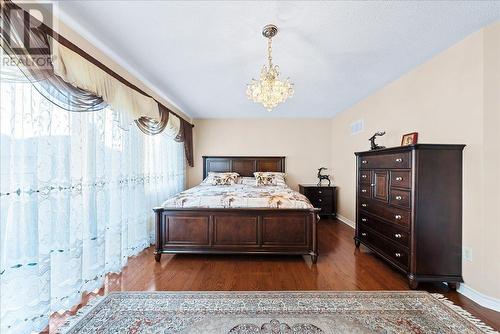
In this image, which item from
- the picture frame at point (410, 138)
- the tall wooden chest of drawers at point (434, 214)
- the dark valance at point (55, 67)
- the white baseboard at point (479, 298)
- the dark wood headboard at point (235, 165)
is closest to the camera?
the dark valance at point (55, 67)

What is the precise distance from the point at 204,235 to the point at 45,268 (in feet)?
4.92

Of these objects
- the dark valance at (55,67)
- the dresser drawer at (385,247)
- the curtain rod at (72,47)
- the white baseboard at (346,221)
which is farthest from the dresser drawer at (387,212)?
the curtain rod at (72,47)

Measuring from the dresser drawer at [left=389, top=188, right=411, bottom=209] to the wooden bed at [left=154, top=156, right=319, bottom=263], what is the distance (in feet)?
2.91

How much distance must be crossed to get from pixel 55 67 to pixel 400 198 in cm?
323

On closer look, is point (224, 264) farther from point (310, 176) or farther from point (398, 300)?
point (310, 176)

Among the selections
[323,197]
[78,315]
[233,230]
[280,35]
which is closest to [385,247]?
[233,230]

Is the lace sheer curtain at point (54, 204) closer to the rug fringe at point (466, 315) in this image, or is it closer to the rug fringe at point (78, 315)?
the rug fringe at point (78, 315)

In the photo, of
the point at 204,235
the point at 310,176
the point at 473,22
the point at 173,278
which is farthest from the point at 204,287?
the point at 310,176

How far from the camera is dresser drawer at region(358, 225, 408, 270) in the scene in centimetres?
219

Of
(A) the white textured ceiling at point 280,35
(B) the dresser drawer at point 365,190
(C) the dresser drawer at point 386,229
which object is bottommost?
(C) the dresser drawer at point 386,229

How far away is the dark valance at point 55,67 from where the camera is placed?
1295 millimetres

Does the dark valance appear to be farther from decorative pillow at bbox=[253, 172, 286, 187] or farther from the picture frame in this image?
the picture frame

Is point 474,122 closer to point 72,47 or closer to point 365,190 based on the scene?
point 365,190

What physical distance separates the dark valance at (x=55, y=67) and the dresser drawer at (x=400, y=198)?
3.10 m
